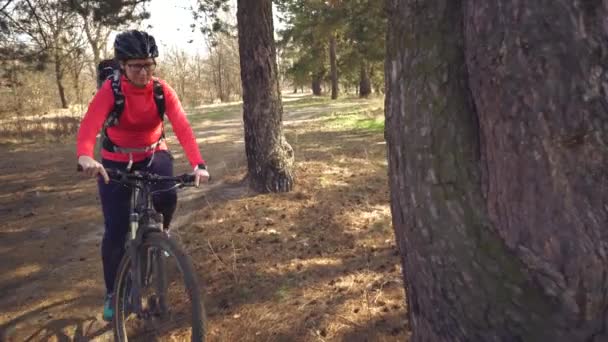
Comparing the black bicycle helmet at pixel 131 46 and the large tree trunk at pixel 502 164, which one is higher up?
the black bicycle helmet at pixel 131 46

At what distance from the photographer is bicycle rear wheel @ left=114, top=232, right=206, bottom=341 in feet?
8.26

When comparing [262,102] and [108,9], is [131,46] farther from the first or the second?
[108,9]

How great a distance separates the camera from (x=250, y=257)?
429 centimetres

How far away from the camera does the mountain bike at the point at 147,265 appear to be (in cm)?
264

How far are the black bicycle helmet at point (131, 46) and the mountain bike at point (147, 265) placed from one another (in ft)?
2.62

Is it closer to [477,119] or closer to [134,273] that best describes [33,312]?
[134,273]

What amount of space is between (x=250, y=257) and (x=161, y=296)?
145cm

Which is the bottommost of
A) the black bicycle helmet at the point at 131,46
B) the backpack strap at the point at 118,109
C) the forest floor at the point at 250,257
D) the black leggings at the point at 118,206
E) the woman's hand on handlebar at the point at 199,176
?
the forest floor at the point at 250,257

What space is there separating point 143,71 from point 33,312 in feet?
8.10

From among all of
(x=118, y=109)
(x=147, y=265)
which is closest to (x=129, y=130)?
(x=118, y=109)

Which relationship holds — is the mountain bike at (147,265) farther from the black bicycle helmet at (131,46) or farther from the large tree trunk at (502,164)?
the large tree trunk at (502,164)

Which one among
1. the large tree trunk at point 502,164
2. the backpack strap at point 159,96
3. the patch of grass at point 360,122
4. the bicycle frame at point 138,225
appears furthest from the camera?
the patch of grass at point 360,122

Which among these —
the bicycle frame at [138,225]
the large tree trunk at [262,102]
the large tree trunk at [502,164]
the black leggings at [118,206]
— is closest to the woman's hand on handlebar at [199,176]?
the bicycle frame at [138,225]

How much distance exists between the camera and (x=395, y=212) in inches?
78.1
